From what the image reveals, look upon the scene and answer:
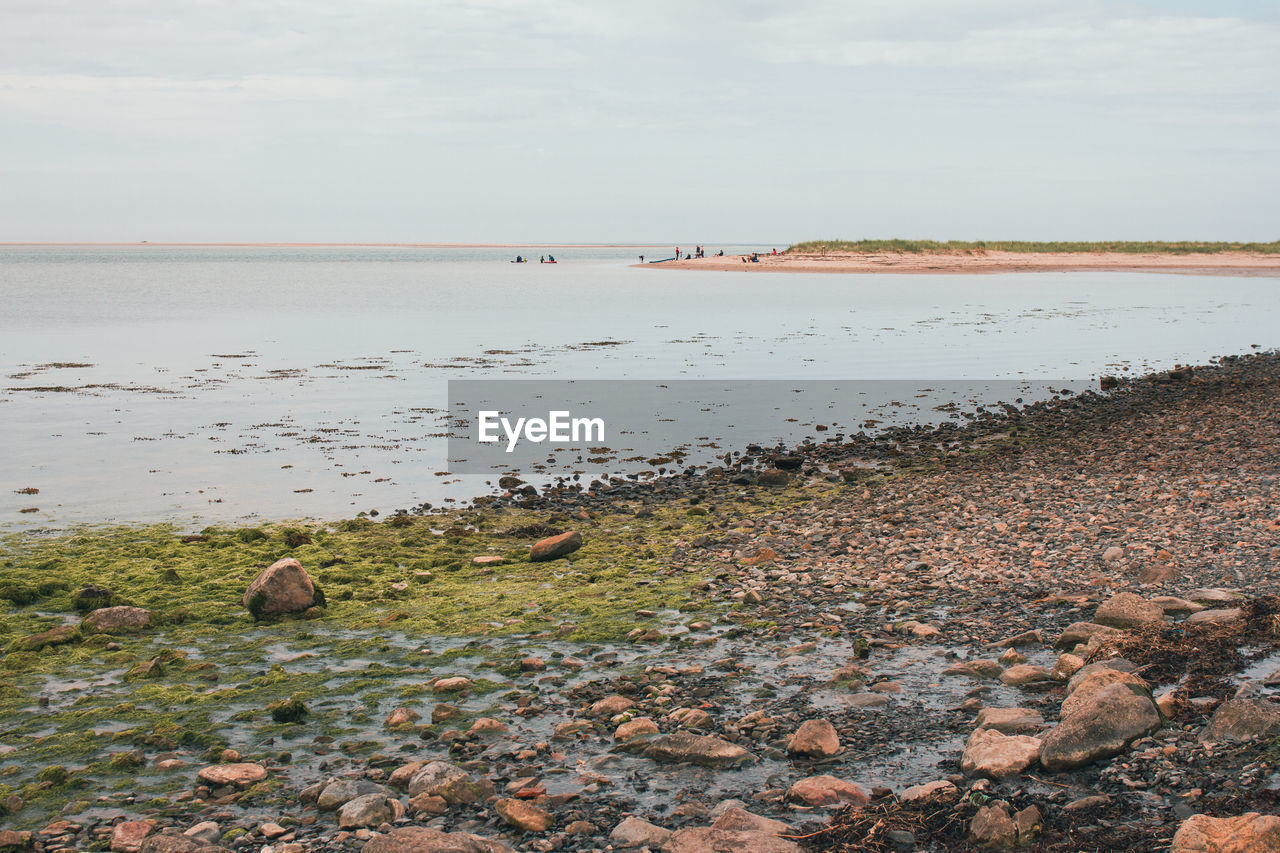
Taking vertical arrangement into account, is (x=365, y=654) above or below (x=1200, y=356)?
below

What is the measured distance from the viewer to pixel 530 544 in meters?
15.2

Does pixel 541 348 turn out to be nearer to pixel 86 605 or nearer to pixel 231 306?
pixel 86 605

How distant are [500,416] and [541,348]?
55.5ft

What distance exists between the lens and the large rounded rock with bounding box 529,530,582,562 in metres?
14.3

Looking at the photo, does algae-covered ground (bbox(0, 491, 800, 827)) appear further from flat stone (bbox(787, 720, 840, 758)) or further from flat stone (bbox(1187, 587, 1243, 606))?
flat stone (bbox(1187, 587, 1243, 606))

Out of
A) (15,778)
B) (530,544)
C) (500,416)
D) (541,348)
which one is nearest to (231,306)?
(541,348)

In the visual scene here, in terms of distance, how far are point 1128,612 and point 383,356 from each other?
1422 inches

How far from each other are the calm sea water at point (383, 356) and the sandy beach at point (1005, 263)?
2440 cm

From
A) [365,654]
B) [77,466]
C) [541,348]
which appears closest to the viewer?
[365,654]

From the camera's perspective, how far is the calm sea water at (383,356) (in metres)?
19.6

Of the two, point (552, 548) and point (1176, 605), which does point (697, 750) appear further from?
point (552, 548)

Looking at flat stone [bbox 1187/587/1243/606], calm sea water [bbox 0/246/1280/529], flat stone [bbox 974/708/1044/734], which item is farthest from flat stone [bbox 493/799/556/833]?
calm sea water [bbox 0/246/1280/529]

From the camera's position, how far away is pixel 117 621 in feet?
37.2

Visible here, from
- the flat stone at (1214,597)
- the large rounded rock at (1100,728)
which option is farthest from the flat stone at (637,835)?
the flat stone at (1214,597)
